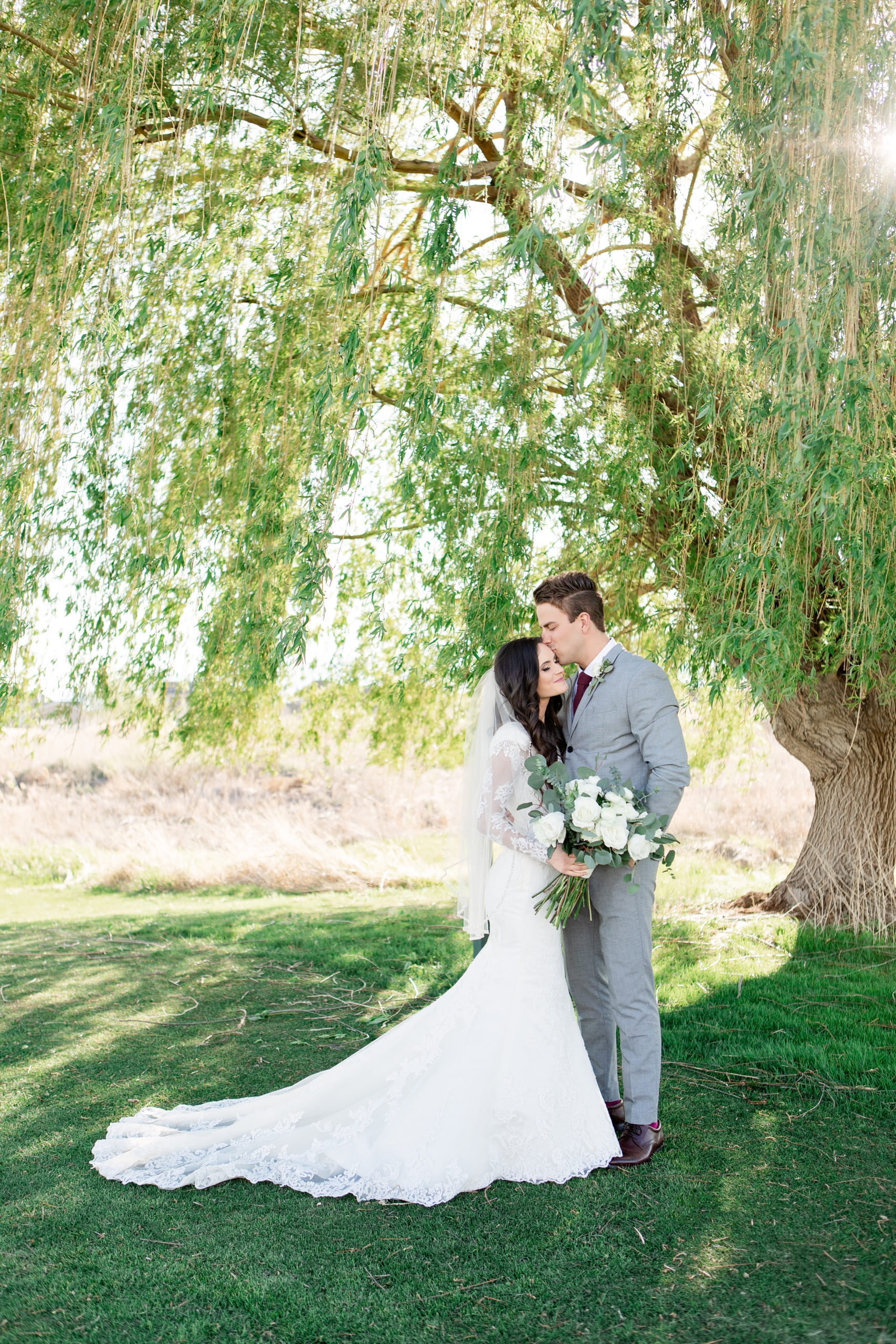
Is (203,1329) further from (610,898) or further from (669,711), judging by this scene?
(669,711)

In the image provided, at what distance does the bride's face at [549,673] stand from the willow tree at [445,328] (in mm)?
805

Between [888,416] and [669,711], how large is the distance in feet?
5.15

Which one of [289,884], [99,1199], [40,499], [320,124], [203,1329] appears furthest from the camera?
[289,884]

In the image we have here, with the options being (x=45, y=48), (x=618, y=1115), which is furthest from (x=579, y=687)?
(x=45, y=48)

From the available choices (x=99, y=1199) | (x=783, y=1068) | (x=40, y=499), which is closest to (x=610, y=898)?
(x=783, y=1068)

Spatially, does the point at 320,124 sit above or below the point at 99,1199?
above

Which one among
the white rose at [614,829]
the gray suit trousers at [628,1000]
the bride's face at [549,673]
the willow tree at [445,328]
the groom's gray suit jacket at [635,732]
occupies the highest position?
the willow tree at [445,328]

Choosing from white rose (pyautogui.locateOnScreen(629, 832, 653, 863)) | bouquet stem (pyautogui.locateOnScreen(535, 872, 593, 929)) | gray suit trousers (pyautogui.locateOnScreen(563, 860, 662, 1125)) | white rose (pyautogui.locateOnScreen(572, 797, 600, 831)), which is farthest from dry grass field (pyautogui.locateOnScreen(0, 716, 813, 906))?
white rose (pyautogui.locateOnScreen(629, 832, 653, 863))

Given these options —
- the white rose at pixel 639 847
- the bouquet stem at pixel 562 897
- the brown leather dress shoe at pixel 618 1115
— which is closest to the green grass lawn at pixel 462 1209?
the brown leather dress shoe at pixel 618 1115

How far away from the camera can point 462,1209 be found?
2965mm

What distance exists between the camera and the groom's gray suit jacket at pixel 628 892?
3311 mm

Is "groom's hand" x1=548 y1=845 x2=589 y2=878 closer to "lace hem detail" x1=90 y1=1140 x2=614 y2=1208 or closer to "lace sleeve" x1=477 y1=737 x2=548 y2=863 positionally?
"lace sleeve" x1=477 y1=737 x2=548 y2=863

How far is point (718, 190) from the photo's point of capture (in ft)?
12.9

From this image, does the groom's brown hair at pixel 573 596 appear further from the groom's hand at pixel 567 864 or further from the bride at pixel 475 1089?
the groom's hand at pixel 567 864
